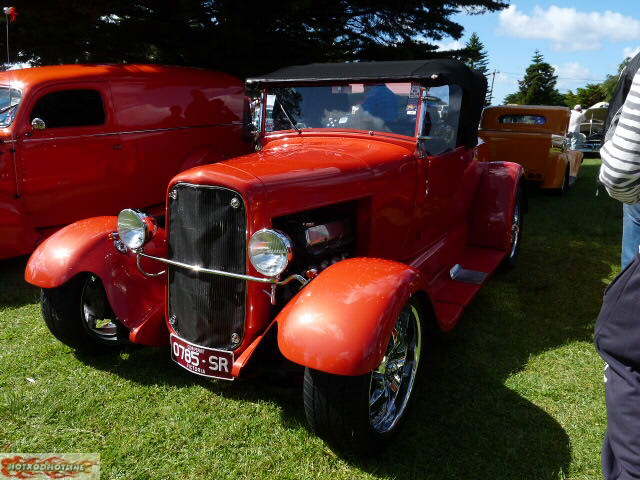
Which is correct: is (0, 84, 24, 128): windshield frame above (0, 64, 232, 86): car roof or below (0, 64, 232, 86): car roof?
below

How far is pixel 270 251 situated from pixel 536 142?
7562 millimetres

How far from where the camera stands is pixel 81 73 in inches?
224

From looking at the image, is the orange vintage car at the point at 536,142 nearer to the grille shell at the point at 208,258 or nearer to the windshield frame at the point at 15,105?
the windshield frame at the point at 15,105

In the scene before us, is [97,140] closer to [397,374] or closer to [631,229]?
[397,374]

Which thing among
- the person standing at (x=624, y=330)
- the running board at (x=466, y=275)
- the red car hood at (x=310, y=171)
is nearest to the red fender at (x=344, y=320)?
the red car hood at (x=310, y=171)

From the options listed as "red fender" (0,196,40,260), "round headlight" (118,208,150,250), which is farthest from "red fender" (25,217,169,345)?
"red fender" (0,196,40,260)

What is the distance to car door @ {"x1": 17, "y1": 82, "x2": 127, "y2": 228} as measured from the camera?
5234 millimetres

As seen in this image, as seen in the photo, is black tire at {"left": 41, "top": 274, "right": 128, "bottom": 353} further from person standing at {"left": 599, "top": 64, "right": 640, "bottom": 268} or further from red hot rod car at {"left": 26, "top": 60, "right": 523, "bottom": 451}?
person standing at {"left": 599, "top": 64, "right": 640, "bottom": 268}

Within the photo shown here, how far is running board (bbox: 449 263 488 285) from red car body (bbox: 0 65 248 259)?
3.89 metres

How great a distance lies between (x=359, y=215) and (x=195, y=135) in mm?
4255

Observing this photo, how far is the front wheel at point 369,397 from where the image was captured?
2.23 m

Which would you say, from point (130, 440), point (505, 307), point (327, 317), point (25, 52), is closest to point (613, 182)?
point (327, 317)

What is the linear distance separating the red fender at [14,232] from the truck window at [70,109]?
3.19ft

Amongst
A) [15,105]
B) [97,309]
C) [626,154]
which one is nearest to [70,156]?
[15,105]
